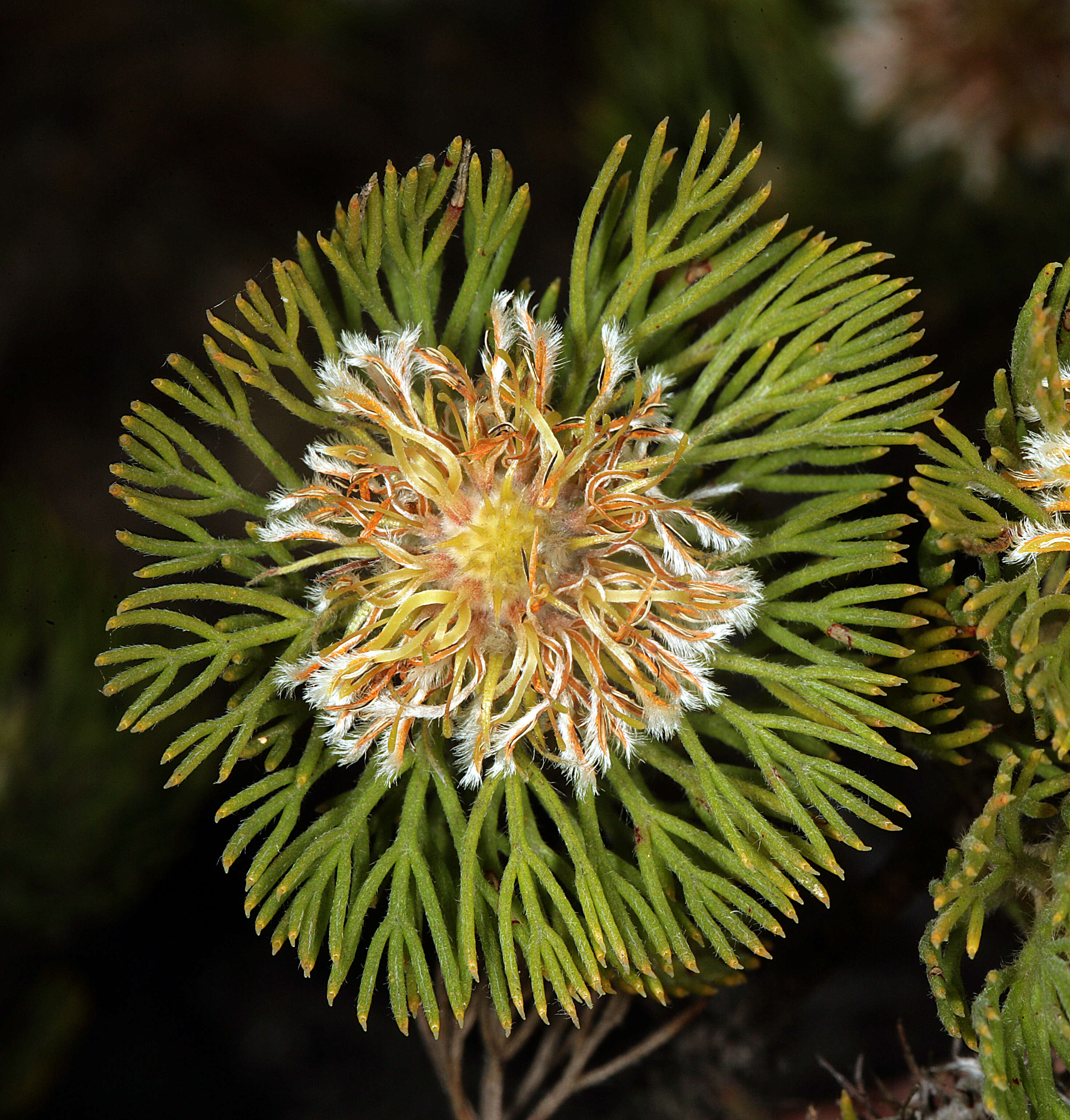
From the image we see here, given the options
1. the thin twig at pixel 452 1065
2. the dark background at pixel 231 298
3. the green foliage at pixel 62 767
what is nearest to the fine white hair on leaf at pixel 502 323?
the dark background at pixel 231 298

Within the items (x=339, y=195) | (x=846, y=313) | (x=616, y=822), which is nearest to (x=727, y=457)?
(x=846, y=313)

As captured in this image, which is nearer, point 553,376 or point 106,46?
point 553,376

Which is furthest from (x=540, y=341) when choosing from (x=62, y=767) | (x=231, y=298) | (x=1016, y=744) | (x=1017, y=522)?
(x=231, y=298)

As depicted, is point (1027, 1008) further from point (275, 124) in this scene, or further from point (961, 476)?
point (275, 124)

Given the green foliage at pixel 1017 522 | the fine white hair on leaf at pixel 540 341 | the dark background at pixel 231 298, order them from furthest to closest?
the dark background at pixel 231 298 < the fine white hair on leaf at pixel 540 341 < the green foliage at pixel 1017 522

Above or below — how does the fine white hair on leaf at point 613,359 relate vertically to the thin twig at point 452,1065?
above

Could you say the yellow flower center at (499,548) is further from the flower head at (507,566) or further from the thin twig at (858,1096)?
Answer: the thin twig at (858,1096)
